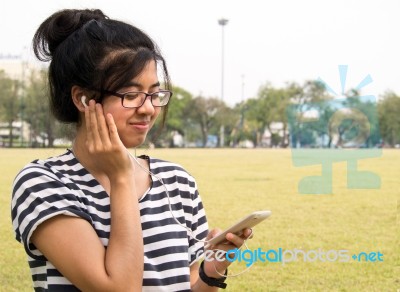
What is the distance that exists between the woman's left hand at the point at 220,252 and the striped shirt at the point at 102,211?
0.05 meters

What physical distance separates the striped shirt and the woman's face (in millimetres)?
140

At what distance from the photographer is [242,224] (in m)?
1.42

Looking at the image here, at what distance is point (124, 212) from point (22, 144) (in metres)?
45.5

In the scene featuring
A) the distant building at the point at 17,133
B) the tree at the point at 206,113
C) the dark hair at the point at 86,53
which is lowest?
the distant building at the point at 17,133

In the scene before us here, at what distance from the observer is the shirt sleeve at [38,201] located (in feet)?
4.33

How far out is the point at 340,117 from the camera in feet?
41.5

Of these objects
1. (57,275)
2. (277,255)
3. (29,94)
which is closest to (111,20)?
(57,275)

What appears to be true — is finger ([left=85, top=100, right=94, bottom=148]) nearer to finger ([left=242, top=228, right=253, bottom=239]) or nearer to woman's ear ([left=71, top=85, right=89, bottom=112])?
woman's ear ([left=71, top=85, right=89, bottom=112])

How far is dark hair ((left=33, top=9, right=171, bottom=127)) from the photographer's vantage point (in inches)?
57.1

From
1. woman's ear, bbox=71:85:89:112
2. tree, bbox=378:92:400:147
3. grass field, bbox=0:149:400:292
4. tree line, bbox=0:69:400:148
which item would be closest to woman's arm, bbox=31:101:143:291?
woman's ear, bbox=71:85:89:112

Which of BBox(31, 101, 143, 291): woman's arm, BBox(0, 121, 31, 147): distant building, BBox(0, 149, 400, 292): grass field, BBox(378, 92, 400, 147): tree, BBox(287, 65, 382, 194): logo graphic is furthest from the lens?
BBox(0, 121, 31, 147): distant building

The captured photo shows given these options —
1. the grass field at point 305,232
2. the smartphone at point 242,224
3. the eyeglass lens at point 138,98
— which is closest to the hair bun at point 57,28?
the eyeglass lens at point 138,98

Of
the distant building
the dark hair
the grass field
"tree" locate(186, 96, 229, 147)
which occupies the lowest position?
the grass field

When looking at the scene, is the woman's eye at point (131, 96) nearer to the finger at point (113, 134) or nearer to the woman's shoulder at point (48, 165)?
the finger at point (113, 134)
